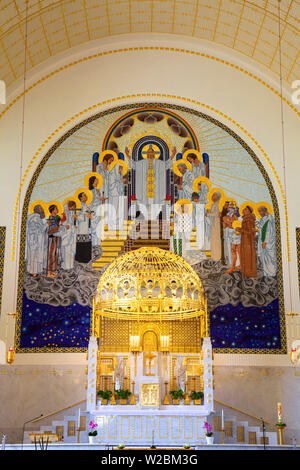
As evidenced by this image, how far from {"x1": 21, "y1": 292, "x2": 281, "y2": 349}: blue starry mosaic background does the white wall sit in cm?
353

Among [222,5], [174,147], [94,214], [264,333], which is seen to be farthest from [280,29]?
[264,333]

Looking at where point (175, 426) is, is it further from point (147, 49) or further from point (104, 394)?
point (147, 49)

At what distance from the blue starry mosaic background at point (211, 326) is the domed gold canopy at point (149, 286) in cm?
94

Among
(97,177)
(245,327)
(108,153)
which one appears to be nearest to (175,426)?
(245,327)

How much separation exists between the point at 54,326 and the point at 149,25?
31.1ft

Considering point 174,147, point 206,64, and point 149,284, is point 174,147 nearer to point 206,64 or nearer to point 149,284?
point 206,64

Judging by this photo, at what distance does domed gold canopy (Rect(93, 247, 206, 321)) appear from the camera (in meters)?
15.1

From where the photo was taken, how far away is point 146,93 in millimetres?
18234

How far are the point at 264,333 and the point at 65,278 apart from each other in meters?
5.81

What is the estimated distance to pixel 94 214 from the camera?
1750cm

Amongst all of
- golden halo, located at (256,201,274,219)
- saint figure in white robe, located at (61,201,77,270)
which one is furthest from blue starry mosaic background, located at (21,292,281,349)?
golden halo, located at (256,201,274,219)

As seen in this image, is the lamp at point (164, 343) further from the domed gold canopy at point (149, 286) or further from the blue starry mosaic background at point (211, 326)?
the blue starry mosaic background at point (211, 326)
